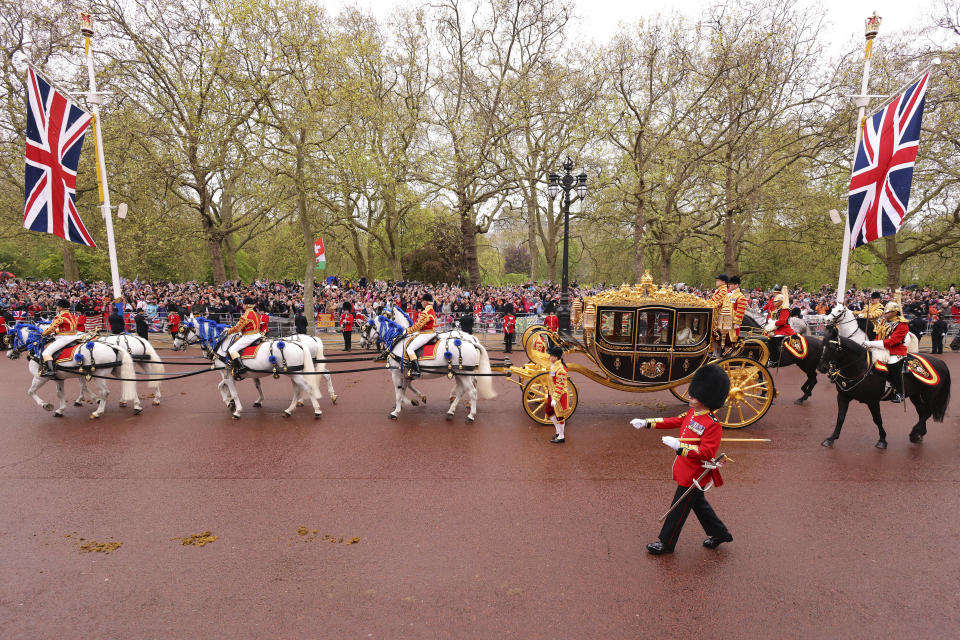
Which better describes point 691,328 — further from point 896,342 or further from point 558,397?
point 896,342

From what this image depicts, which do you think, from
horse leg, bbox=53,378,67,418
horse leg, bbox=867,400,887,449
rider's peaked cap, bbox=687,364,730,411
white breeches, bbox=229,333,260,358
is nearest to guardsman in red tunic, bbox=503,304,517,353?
white breeches, bbox=229,333,260,358

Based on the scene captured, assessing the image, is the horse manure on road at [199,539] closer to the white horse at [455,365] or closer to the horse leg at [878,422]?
the white horse at [455,365]

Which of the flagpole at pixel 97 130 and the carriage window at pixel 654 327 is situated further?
the flagpole at pixel 97 130

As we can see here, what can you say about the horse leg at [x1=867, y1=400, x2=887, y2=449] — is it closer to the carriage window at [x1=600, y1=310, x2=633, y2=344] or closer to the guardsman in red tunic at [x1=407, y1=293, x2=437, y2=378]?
the carriage window at [x1=600, y1=310, x2=633, y2=344]

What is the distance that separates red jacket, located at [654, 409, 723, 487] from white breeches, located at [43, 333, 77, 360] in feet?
31.6

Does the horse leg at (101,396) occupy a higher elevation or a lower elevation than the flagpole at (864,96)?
lower

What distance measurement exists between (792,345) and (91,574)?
10.5 m

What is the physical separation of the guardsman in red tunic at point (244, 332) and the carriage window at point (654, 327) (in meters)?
6.55

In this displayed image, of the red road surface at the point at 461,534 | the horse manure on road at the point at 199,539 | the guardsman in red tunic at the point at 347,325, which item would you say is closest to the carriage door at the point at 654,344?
the red road surface at the point at 461,534

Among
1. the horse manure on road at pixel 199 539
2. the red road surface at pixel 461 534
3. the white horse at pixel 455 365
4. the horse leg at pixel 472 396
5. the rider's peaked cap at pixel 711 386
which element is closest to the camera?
the red road surface at pixel 461 534

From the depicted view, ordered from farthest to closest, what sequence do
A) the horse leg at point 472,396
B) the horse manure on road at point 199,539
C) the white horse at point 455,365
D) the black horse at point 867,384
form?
the white horse at point 455,365 < the horse leg at point 472,396 < the black horse at point 867,384 < the horse manure on road at point 199,539

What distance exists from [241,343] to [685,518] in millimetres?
7441

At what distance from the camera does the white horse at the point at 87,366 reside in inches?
331

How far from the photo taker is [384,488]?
578cm
